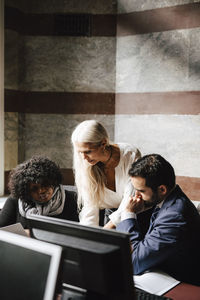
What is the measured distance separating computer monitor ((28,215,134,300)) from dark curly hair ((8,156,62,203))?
1.19 m

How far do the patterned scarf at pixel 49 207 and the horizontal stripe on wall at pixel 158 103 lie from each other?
1.67 meters

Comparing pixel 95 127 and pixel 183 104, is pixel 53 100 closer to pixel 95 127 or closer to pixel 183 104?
pixel 183 104

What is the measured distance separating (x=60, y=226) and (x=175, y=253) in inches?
32.7

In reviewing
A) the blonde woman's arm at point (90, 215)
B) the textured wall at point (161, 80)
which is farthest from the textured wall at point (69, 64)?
the blonde woman's arm at point (90, 215)

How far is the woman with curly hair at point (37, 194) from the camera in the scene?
103 inches

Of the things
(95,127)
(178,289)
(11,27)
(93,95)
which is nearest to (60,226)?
(178,289)

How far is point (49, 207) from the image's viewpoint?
9.25 ft

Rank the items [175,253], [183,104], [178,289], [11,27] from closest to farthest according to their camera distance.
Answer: [178,289] < [175,253] < [183,104] < [11,27]

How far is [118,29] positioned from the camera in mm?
4281

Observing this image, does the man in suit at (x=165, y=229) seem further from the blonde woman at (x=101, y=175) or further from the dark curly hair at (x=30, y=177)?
the dark curly hair at (x=30, y=177)

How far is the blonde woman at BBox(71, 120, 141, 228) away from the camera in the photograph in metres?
2.63

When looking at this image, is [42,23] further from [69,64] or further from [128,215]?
[128,215]

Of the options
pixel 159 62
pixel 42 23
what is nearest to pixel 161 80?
pixel 159 62

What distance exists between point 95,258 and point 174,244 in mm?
764
